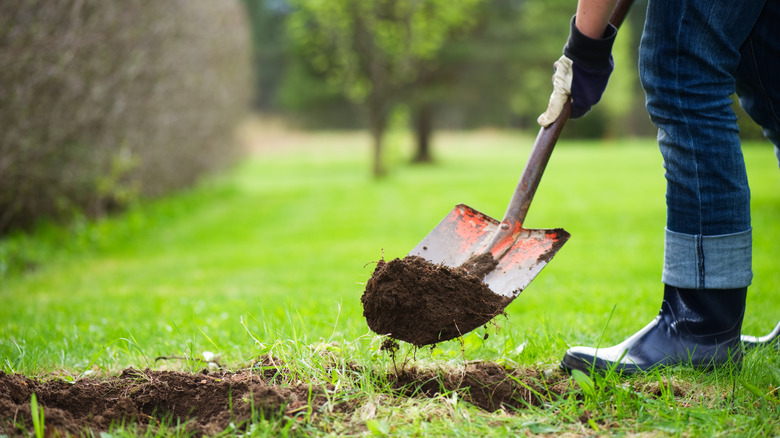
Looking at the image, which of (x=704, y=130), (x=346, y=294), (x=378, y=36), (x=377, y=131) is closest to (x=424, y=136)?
(x=378, y=36)

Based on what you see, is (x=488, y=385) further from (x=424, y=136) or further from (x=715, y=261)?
(x=424, y=136)

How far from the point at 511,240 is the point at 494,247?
82 mm

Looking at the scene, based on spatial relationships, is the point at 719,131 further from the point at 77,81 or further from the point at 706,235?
the point at 77,81

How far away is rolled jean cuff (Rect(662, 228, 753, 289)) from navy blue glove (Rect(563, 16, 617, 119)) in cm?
65

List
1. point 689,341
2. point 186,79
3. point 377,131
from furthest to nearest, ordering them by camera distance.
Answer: point 377,131, point 186,79, point 689,341

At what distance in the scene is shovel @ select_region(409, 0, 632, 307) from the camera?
2295mm

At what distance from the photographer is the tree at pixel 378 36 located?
720 inches

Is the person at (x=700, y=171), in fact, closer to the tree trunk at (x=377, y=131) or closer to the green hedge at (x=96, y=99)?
the green hedge at (x=96, y=99)

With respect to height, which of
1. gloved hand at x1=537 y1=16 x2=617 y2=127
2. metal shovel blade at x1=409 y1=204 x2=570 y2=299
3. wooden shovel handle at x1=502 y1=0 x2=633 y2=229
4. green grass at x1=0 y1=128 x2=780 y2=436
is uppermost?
gloved hand at x1=537 y1=16 x2=617 y2=127

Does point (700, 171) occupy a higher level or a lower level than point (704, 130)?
lower

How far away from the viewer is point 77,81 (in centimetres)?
692

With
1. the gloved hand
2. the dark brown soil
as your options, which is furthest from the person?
the dark brown soil

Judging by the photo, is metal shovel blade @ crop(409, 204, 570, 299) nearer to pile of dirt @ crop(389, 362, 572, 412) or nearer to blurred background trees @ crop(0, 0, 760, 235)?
pile of dirt @ crop(389, 362, 572, 412)

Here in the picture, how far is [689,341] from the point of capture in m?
2.11
